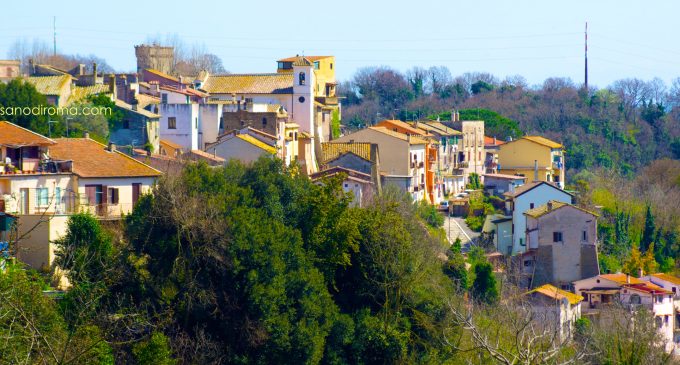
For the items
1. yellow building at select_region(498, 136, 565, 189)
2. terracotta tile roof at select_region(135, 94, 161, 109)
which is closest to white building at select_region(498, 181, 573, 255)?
yellow building at select_region(498, 136, 565, 189)

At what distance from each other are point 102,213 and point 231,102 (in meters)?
15.6

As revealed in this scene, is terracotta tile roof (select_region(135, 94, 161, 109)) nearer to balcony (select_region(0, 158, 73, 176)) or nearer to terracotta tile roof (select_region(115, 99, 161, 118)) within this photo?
terracotta tile roof (select_region(115, 99, 161, 118))

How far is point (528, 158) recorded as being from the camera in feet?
193

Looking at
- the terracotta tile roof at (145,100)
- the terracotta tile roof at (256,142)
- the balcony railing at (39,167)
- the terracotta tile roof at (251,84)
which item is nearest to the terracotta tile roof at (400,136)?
the terracotta tile roof at (251,84)

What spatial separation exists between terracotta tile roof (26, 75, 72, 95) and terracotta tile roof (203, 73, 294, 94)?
695 cm

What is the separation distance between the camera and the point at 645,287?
132 ft

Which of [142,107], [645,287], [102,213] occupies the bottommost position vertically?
[645,287]

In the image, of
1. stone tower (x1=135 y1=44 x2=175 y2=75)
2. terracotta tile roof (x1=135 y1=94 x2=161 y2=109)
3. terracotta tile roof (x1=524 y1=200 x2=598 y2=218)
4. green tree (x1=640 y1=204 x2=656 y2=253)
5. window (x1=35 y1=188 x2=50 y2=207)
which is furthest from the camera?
stone tower (x1=135 y1=44 x2=175 y2=75)

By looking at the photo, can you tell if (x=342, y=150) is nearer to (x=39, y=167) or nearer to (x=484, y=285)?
(x=484, y=285)

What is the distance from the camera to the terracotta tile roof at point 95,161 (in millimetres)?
29781

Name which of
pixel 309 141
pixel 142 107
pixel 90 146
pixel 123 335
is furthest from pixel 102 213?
pixel 309 141

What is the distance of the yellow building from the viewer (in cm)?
5838

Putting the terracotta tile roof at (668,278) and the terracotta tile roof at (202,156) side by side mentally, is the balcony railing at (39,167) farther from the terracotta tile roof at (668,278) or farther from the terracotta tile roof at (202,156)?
the terracotta tile roof at (668,278)

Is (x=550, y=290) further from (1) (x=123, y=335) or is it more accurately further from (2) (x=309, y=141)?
(1) (x=123, y=335)
